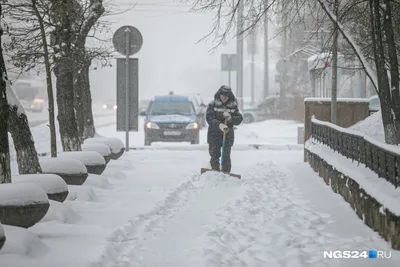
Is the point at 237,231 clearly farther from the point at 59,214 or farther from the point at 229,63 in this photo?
the point at 229,63

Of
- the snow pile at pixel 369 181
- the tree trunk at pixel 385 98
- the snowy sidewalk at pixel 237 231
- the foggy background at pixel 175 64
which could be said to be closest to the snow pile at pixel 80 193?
the snowy sidewalk at pixel 237 231

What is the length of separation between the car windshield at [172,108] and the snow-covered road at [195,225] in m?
9.68

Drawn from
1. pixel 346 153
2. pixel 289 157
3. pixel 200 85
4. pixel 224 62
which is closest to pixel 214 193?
pixel 346 153

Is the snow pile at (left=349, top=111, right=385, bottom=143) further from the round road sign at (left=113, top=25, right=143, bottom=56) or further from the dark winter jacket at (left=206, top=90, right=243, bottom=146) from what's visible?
the round road sign at (left=113, top=25, right=143, bottom=56)

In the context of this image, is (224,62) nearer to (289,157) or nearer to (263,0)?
(289,157)

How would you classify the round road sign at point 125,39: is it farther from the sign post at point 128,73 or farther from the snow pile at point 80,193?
the snow pile at point 80,193

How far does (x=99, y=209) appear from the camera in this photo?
27.5ft

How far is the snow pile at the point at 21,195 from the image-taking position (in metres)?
5.99

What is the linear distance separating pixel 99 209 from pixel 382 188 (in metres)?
3.41

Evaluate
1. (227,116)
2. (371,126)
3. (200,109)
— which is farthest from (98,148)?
(200,109)

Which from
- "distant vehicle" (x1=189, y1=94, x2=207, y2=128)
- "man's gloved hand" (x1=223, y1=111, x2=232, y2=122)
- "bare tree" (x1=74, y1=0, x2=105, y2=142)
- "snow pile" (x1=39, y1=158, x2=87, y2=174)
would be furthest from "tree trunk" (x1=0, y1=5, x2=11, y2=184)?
"distant vehicle" (x1=189, y1=94, x2=207, y2=128)

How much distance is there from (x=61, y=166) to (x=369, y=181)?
3855 millimetres

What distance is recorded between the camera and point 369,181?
7.63m

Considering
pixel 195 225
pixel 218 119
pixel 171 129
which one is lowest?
pixel 195 225
